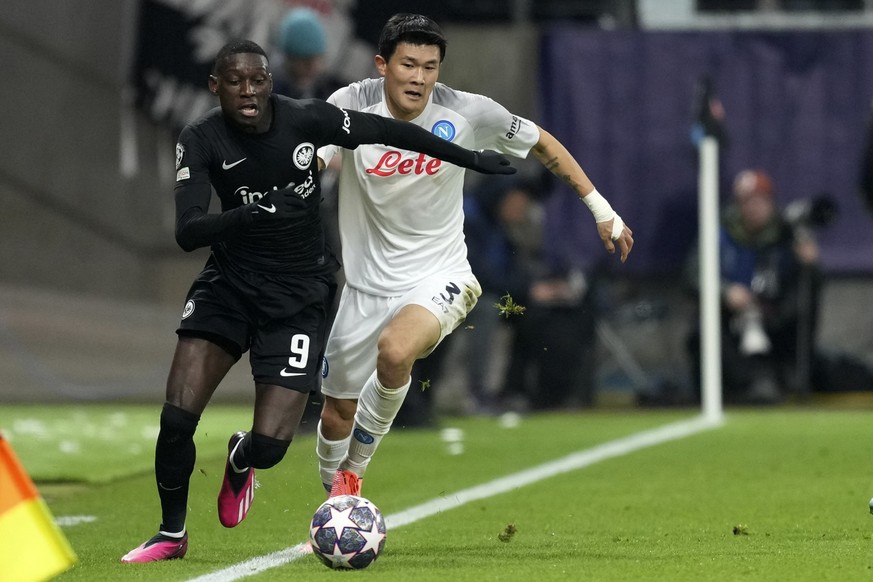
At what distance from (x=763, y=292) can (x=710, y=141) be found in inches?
82.0

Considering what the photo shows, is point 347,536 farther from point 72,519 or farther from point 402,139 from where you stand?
point 72,519

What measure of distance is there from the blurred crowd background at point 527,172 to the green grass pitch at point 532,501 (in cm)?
123

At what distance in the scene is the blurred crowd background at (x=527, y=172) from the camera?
15516 mm

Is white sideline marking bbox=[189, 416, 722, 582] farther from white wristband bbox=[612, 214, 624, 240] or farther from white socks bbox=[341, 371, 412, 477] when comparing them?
white wristband bbox=[612, 214, 624, 240]

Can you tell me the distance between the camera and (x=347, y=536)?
6.57m

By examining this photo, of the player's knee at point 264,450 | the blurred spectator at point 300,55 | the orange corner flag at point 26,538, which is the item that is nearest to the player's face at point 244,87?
the player's knee at point 264,450

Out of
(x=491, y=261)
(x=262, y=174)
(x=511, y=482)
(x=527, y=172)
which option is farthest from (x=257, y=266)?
(x=527, y=172)

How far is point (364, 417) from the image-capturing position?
7543 millimetres

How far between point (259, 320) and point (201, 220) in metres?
0.71

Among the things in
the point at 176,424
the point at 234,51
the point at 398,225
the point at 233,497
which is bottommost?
the point at 233,497

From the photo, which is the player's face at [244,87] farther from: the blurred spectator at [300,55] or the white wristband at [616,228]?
the blurred spectator at [300,55]

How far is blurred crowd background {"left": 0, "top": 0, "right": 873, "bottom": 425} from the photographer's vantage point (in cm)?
1552

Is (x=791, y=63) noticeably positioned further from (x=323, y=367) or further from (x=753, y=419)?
(x=323, y=367)

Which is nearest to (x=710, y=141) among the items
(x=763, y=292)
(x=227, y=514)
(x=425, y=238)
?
(x=763, y=292)
